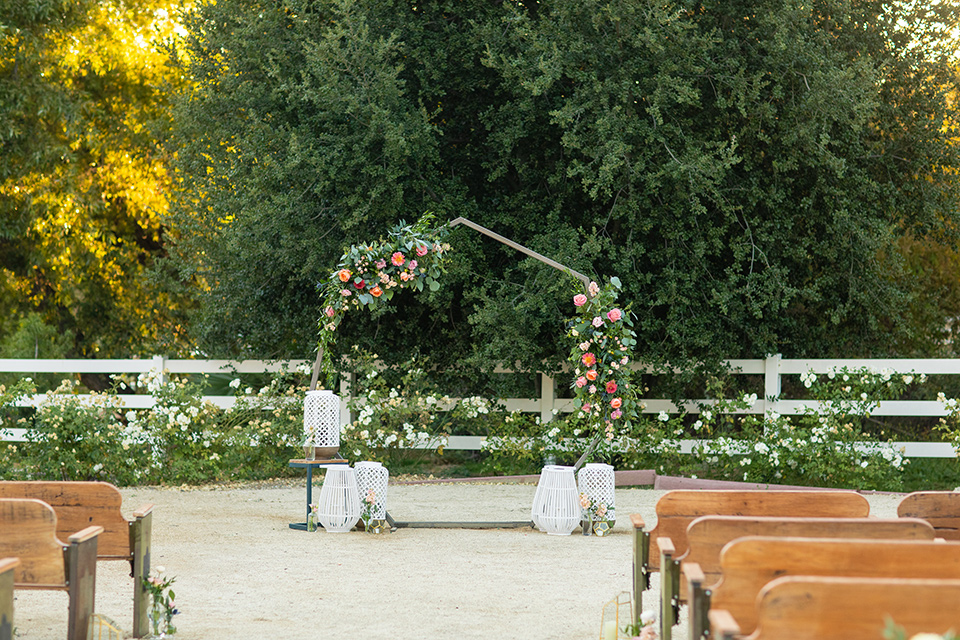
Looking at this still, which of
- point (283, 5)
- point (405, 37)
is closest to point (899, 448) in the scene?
point (405, 37)

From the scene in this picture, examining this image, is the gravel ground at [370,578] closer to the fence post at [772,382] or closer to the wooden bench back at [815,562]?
the wooden bench back at [815,562]

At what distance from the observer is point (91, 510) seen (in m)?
4.16

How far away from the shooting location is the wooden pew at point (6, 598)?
2.91 meters

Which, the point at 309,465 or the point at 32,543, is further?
the point at 309,465

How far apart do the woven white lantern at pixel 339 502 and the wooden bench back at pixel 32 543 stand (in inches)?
131

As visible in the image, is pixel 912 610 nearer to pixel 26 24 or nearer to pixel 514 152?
pixel 514 152

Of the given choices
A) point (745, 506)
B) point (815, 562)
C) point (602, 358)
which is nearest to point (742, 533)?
point (745, 506)

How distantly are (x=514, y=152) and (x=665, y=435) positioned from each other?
11.2 feet

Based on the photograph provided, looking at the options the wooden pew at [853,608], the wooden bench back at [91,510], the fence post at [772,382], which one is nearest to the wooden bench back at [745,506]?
the wooden pew at [853,608]

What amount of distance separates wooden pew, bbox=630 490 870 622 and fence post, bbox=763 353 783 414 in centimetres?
589

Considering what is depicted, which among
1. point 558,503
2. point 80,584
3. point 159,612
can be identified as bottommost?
point 159,612

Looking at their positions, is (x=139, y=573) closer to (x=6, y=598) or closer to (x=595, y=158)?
(x=6, y=598)

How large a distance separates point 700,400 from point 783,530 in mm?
6986

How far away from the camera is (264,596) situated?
15.9ft
